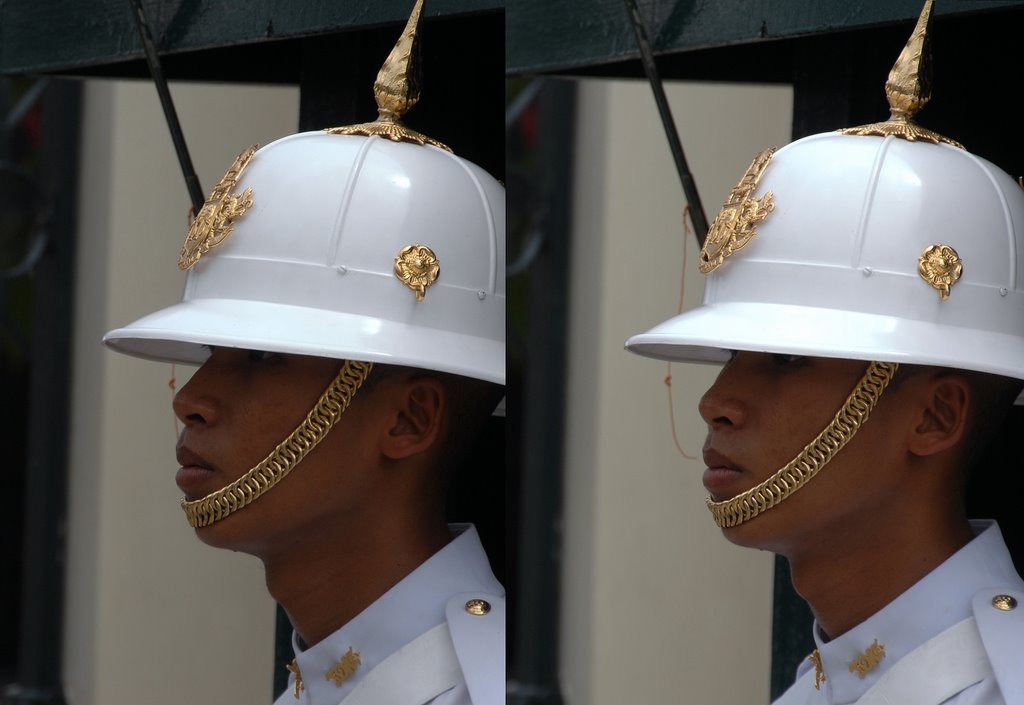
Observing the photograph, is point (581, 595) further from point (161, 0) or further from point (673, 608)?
point (161, 0)

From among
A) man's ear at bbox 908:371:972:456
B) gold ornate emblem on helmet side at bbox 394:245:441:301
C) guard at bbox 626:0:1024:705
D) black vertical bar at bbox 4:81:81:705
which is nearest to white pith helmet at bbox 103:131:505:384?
gold ornate emblem on helmet side at bbox 394:245:441:301

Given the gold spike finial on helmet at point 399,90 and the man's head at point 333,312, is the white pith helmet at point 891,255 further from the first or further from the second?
the gold spike finial on helmet at point 399,90

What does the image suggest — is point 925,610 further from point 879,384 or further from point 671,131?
point 671,131

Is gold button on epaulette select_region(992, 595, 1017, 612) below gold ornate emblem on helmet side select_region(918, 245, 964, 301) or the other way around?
below

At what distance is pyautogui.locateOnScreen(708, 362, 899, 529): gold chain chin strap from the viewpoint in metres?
3.17

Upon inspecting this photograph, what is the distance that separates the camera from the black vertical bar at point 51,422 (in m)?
4.34

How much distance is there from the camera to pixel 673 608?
3666 millimetres

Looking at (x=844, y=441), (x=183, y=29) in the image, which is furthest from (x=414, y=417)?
(x=183, y=29)

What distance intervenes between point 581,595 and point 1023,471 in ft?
3.63

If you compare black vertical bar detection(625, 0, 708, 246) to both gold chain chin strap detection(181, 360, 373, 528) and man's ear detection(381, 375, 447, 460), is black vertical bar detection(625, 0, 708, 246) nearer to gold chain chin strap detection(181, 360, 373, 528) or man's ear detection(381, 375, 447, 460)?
man's ear detection(381, 375, 447, 460)

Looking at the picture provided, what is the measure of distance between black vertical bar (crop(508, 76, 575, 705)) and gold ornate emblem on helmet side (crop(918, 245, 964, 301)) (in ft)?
3.21

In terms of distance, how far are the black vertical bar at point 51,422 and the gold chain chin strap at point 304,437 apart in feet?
2.98

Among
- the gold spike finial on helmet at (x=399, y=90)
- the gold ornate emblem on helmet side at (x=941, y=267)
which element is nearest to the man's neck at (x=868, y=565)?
the gold ornate emblem on helmet side at (x=941, y=267)

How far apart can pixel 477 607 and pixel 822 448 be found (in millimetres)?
865
